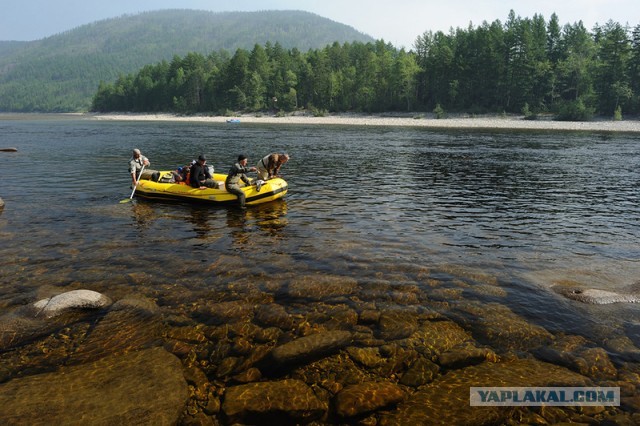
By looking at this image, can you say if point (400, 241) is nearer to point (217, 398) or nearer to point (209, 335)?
point (209, 335)

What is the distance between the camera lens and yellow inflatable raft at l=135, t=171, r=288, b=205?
671 inches

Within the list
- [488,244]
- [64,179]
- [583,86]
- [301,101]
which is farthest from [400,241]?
[301,101]

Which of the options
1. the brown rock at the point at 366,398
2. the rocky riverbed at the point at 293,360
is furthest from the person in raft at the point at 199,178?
the brown rock at the point at 366,398

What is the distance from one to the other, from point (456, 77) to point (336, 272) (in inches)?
4177

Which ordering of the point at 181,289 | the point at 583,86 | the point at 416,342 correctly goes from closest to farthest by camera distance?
the point at 416,342 → the point at 181,289 → the point at 583,86

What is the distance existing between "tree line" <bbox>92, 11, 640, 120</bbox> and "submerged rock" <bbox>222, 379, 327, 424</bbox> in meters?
91.3

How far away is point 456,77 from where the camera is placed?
104 metres

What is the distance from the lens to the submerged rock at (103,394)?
541 cm

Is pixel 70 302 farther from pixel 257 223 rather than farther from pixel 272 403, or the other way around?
pixel 257 223

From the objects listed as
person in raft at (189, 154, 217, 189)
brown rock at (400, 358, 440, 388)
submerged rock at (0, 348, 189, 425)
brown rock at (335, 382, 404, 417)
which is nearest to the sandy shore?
person in raft at (189, 154, 217, 189)

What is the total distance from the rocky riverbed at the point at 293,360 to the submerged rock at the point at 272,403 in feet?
0.07

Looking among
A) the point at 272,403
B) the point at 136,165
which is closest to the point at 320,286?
the point at 272,403

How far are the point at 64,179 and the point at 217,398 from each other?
884 inches

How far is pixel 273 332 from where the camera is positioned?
7.71 meters
